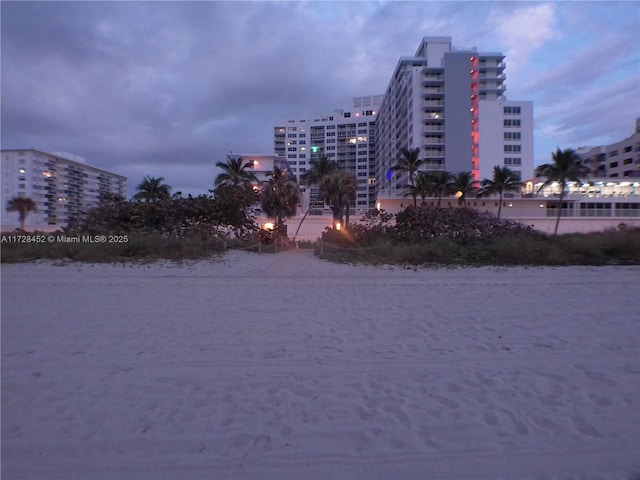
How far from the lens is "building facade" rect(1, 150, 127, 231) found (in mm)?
27225

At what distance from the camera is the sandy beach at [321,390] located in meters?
2.60

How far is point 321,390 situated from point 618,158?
10155 cm

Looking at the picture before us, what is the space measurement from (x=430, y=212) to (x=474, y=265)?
259 inches

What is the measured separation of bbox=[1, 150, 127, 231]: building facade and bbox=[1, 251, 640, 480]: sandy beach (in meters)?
21.3

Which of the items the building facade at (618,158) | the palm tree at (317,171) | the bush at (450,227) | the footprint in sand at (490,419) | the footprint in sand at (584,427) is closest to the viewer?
the footprint in sand at (584,427)

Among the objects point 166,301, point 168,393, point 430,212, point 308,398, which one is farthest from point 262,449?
point 430,212

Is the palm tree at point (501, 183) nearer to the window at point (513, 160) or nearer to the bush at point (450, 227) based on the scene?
the bush at point (450, 227)

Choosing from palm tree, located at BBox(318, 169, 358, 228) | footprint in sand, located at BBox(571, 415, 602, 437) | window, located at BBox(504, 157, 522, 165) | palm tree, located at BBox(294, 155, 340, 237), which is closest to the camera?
footprint in sand, located at BBox(571, 415, 602, 437)

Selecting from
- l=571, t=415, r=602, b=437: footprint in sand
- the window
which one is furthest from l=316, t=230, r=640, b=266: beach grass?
the window

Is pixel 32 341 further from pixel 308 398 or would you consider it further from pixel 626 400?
pixel 626 400

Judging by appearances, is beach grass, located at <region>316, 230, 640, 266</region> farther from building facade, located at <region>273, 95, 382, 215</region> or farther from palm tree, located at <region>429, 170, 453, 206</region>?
building facade, located at <region>273, 95, 382, 215</region>

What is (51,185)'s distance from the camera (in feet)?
166

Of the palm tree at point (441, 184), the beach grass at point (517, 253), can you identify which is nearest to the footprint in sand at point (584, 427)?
the beach grass at point (517, 253)

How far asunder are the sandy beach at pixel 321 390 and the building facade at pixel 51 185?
21266 mm
